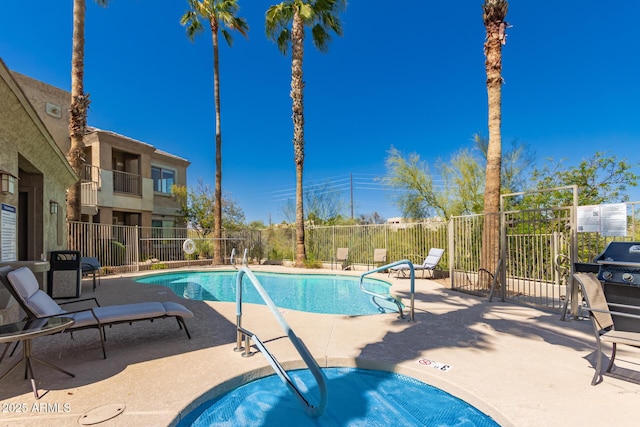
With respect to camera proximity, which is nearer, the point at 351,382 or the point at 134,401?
the point at 134,401

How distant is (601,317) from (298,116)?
43.6ft

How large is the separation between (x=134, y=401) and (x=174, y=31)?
20.3 m

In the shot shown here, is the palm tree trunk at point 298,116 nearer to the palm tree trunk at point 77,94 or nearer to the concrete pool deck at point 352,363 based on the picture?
the palm tree trunk at point 77,94

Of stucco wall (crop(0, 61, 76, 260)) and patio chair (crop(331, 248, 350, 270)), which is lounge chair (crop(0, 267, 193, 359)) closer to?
stucco wall (crop(0, 61, 76, 260))

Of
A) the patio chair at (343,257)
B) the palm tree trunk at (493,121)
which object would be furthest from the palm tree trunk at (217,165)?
the palm tree trunk at (493,121)

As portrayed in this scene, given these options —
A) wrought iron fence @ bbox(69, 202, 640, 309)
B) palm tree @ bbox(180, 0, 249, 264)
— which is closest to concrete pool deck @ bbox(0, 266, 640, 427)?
wrought iron fence @ bbox(69, 202, 640, 309)

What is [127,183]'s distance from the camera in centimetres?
1752

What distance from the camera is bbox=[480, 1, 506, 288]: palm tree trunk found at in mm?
7770

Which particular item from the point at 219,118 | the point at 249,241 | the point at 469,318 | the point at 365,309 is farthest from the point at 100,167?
the point at 469,318

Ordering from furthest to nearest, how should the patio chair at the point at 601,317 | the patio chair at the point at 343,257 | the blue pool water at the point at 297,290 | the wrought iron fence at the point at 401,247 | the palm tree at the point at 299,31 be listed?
1. the palm tree at the point at 299,31
2. the patio chair at the point at 343,257
3. the blue pool water at the point at 297,290
4. the wrought iron fence at the point at 401,247
5. the patio chair at the point at 601,317

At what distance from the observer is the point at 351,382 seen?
3.40m

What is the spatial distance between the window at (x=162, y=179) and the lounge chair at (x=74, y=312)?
17.7m

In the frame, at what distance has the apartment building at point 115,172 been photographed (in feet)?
49.9

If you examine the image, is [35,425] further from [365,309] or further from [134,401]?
[365,309]
